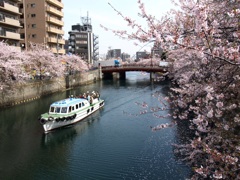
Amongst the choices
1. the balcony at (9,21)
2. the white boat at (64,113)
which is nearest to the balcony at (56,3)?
the balcony at (9,21)

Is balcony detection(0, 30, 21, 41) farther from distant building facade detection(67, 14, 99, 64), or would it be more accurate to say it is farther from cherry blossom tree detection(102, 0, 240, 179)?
distant building facade detection(67, 14, 99, 64)

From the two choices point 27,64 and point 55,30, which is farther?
point 55,30

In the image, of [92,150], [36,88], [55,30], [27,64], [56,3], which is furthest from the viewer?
[56,3]

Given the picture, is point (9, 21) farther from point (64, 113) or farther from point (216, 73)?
point (216, 73)

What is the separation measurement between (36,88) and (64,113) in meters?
12.1

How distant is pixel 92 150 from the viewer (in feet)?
43.0

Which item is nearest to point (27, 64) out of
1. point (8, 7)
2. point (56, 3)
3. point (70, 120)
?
point (8, 7)

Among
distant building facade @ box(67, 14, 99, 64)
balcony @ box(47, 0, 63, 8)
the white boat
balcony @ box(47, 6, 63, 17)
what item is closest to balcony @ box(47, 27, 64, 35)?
balcony @ box(47, 6, 63, 17)

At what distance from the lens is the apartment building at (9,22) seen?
2916cm

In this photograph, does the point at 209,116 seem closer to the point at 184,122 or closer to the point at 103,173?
the point at 103,173

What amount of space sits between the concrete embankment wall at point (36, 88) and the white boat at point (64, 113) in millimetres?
7526

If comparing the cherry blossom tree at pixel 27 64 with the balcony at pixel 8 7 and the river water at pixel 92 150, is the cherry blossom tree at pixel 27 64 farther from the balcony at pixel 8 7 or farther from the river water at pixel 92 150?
the balcony at pixel 8 7

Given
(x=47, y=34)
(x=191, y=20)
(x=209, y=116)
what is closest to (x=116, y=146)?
(x=191, y=20)

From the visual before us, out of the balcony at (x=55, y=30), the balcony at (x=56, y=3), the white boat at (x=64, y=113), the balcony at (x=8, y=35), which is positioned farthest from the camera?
the balcony at (x=56, y=3)
